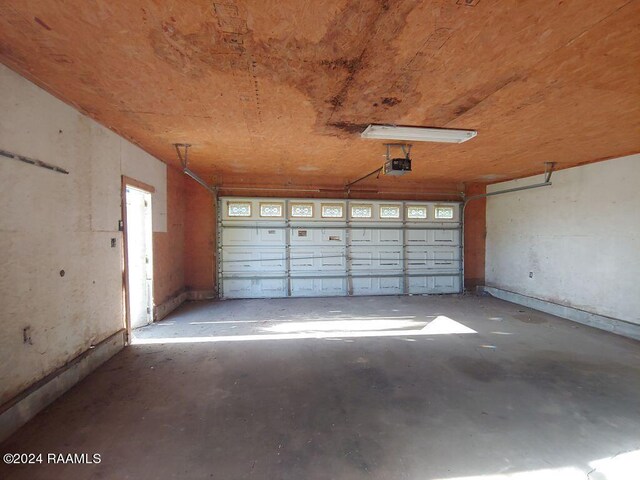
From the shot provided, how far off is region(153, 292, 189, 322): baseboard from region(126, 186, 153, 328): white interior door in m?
0.18

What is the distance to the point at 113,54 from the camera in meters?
1.89

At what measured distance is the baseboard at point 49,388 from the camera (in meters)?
2.05

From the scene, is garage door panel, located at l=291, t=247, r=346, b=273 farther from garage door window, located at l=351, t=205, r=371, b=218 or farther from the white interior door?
the white interior door

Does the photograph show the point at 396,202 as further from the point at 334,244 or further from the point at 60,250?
the point at 60,250

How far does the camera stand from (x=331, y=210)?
6727mm

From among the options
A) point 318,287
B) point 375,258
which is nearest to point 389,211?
point 375,258

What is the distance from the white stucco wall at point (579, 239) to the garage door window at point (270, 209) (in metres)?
5.14

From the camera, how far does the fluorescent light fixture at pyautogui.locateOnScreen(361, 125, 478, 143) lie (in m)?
3.15

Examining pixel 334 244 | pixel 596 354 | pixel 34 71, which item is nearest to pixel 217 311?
pixel 334 244

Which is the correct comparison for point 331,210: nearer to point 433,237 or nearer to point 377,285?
point 377,285

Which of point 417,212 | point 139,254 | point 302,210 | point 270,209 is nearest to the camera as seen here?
point 139,254

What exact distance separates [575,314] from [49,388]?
715cm

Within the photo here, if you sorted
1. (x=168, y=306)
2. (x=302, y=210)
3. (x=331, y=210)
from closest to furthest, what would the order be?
(x=168, y=306), (x=302, y=210), (x=331, y=210)

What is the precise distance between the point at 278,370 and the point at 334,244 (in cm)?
397
